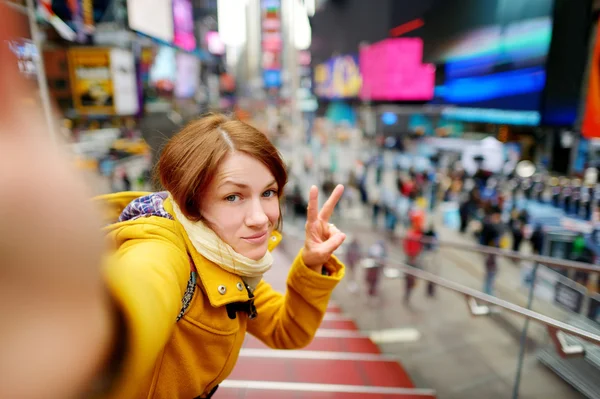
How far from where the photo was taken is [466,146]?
31.5 feet

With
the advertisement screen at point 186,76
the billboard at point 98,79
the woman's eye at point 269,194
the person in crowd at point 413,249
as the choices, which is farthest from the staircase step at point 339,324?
the advertisement screen at point 186,76

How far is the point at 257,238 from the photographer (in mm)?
1113

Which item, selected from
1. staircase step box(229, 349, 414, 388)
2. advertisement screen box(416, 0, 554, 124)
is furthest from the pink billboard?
staircase step box(229, 349, 414, 388)

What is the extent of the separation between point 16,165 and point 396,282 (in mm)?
6763

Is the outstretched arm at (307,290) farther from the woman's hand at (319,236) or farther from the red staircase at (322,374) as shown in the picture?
the red staircase at (322,374)

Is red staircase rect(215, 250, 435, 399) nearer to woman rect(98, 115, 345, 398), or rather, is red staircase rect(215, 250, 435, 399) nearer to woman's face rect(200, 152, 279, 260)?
woman rect(98, 115, 345, 398)

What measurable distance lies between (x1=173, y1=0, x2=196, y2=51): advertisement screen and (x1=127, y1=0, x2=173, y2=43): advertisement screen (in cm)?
135

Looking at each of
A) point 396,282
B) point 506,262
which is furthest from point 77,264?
point 506,262

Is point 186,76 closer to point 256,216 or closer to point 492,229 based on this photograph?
point 492,229

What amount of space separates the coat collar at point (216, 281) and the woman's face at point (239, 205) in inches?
3.1

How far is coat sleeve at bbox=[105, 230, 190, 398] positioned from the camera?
1.64 feet

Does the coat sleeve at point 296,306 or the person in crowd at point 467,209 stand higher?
the coat sleeve at point 296,306

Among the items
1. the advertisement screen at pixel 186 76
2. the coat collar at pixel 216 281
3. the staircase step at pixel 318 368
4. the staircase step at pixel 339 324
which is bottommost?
the staircase step at pixel 339 324

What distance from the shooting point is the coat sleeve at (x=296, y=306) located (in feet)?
4.22
